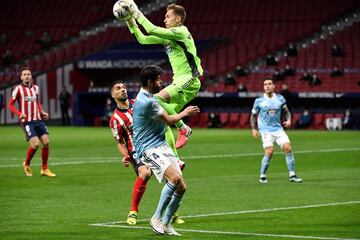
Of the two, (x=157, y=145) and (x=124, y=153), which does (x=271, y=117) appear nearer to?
(x=124, y=153)

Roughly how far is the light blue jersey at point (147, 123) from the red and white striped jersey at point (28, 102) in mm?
9562

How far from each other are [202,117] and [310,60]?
6.23 metres

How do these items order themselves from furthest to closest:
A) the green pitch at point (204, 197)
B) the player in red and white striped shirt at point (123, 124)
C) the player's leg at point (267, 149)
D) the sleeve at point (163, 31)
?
the player's leg at point (267, 149) → the player in red and white striped shirt at point (123, 124) → the sleeve at point (163, 31) → the green pitch at point (204, 197)

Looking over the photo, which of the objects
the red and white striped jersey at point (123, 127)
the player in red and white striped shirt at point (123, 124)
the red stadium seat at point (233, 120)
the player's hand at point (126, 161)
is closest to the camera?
the player's hand at point (126, 161)

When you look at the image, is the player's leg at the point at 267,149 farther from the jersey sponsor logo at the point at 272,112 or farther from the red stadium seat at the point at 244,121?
the red stadium seat at the point at 244,121

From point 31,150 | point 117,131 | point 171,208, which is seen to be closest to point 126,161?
point 117,131

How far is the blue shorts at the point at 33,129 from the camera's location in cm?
2116

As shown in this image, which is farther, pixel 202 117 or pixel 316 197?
pixel 202 117

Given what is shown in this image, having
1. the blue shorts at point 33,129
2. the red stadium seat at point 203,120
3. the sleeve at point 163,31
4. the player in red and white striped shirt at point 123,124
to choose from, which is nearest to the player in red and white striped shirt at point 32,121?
the blue shorts at point 33,129

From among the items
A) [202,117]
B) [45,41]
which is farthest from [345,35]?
[45,41]

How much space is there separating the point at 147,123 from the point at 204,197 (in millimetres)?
5081

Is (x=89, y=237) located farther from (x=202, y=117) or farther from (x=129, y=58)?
(x=129, y=58)

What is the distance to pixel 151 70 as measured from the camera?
454 inches

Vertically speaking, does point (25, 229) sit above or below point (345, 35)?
below
